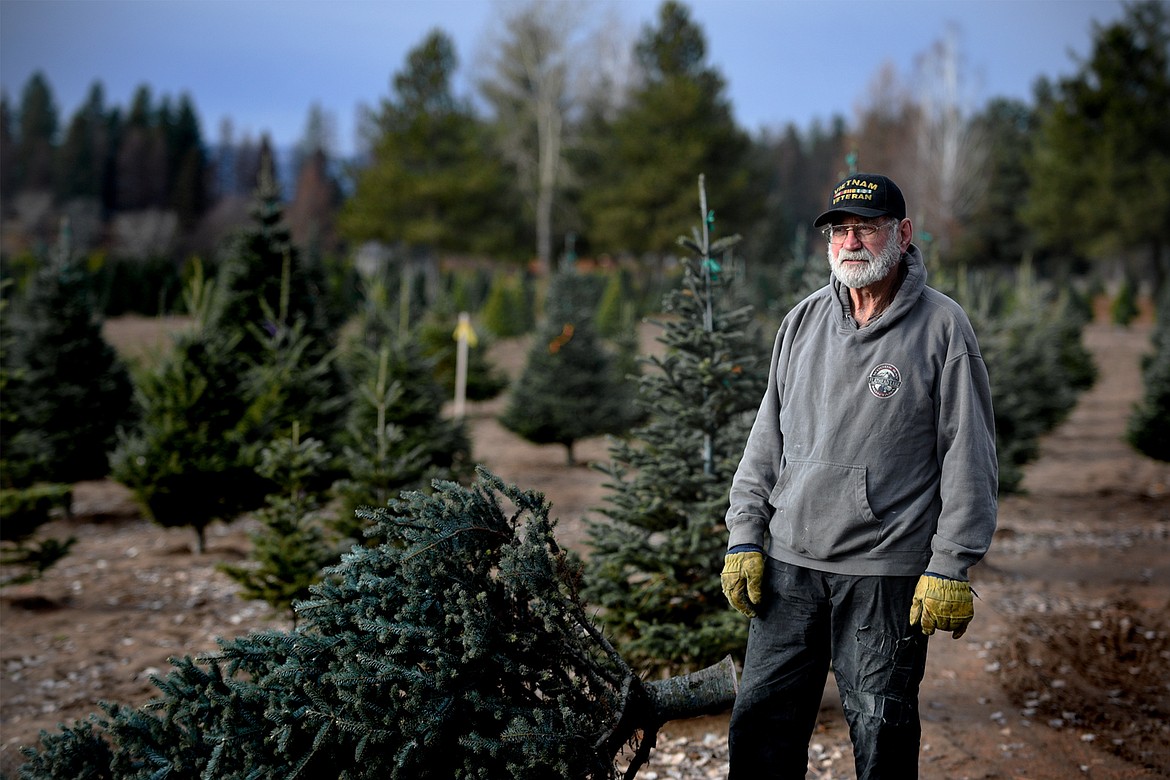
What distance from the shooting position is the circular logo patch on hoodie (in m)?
2.71

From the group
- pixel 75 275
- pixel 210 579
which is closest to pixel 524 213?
pixel 75 275

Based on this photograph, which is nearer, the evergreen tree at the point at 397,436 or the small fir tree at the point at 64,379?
the evergreen tree at the point at 397,436

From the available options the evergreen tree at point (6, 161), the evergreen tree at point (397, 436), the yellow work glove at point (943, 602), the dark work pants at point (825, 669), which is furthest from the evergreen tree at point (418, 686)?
the evergreen tree at point (6, 161)

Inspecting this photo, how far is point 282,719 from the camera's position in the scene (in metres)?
2.42

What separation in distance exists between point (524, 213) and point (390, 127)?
6448mm

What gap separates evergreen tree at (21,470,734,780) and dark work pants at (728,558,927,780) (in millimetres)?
295

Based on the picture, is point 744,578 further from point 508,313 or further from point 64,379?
point 508,313

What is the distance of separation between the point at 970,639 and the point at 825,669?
356 cm

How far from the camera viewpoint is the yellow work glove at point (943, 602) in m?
2.50

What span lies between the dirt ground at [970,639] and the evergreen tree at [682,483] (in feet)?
1.18

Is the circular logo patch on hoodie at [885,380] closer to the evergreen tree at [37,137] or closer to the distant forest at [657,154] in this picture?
the distant forest at [657,154]

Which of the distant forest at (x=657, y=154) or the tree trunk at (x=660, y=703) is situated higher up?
the distant forest at (x=657, y=154)

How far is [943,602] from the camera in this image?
2508mm

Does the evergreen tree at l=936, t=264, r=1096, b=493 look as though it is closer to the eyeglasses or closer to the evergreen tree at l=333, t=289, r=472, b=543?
the evergreen tree at l=333, t=289, r=472, b=543
